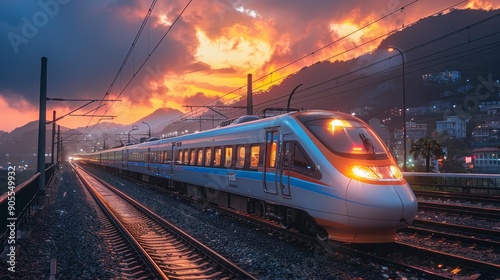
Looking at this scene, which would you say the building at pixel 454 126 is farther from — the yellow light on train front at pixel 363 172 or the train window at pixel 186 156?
the yellow light on train front at pixel 363 172

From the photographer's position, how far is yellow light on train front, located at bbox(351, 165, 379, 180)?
869 cm

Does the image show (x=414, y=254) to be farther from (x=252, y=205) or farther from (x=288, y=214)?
(x=252, y=205)

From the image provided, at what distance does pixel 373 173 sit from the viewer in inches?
346

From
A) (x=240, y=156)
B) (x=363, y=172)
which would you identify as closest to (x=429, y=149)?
(x=240, y=156)

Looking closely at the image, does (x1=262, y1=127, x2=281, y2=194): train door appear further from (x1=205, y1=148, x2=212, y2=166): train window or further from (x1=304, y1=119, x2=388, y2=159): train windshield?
(x1=205, y1=148, x2=212, y2=166): train window

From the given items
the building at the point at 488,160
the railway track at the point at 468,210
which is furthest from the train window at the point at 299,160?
the building at the point at 488,160

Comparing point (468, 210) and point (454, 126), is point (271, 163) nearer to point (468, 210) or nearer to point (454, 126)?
point (468, 210)

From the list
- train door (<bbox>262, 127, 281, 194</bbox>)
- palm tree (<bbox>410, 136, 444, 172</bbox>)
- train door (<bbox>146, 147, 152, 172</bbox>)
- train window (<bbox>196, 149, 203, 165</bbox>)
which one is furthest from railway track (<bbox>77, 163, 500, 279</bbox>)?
palm tree (<bbox>410, 136, 444, 172</bbox>)

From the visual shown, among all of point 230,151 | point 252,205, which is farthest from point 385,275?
point 230,151

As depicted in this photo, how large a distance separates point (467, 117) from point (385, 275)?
493 feet

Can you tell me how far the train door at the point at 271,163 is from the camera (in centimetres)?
1086

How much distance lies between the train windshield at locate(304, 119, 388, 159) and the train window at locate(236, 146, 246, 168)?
11.9ft

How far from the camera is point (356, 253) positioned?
28.6ft

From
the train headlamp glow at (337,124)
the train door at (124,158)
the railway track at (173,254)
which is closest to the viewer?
the railway track at (173,254)
